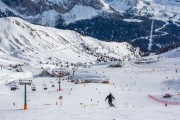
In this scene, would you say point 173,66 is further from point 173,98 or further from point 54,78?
point 173,98

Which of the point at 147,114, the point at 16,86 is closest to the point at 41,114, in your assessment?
the point at 147,114

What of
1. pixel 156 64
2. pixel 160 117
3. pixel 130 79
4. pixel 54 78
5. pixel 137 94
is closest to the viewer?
pixel 160 117

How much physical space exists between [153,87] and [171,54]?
96.1m

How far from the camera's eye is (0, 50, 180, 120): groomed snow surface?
42844 millimetres

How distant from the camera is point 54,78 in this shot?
5664 inches

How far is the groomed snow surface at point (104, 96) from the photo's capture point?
42.8 meters

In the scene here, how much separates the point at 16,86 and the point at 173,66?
5793 cm

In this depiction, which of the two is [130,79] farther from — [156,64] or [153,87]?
[156,64]

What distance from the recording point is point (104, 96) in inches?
3469

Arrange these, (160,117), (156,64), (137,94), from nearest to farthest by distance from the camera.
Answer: (160,117) → (137,94) → (156,64)

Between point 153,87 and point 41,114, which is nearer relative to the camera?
point 41,114

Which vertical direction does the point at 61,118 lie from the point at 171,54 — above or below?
below

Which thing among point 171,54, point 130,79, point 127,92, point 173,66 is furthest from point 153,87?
point 171,54

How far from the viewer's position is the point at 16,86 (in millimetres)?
114688
